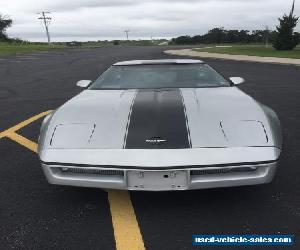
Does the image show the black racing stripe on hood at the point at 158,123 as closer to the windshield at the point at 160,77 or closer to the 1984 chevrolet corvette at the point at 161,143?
the 1984 chevrolet corvette at the point at 161,143

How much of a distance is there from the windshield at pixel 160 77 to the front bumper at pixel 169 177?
63.4 inches

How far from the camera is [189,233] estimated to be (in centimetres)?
291

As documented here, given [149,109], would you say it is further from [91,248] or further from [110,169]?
[91,248]

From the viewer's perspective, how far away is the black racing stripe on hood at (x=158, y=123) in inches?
122

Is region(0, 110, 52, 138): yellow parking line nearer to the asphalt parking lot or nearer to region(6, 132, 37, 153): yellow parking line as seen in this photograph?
region(6, 132, 37, 153): yellow parking line

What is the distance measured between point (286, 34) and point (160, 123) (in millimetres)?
32782

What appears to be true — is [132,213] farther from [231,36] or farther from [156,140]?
[231,36]

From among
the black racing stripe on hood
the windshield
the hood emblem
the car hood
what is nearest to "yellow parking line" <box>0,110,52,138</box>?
the windshield

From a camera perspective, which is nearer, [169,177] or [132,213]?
[169,177]

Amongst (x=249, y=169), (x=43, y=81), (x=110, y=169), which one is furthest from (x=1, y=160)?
(x=43, y=81)

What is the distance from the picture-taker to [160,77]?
15.3 feet

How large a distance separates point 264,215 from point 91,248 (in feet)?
4.46

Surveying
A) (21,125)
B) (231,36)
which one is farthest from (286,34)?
(231,36)

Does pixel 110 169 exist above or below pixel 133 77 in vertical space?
below
